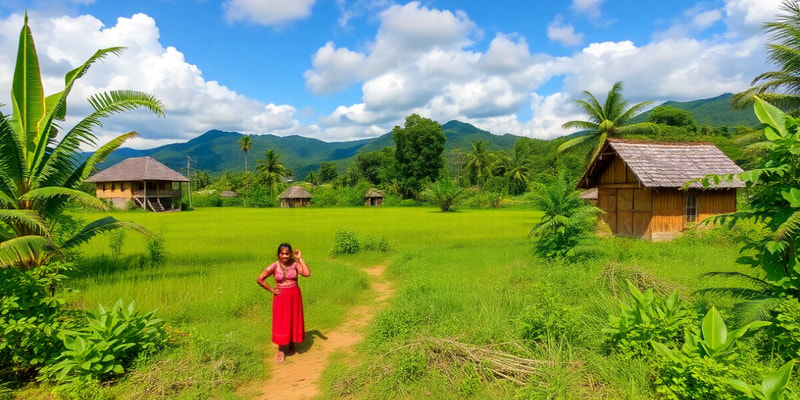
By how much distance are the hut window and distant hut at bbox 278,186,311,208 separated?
4273 cm

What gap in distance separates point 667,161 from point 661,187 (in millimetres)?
1686

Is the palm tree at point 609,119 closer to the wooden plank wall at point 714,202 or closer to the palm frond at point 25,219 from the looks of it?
the wooden plank wall at point 714,202

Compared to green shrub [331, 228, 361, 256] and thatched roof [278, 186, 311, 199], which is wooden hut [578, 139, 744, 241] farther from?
thatched roof [278, 186, 311, 199]

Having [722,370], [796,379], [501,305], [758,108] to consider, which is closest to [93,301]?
[501,305]

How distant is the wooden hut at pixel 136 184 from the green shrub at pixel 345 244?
29099 millimetres

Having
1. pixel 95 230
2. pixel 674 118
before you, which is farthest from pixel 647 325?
pixel 674 118

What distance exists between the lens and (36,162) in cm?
685

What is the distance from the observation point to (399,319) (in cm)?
566

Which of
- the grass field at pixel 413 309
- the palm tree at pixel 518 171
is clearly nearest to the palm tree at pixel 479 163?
the palm tree at pixel 518 171

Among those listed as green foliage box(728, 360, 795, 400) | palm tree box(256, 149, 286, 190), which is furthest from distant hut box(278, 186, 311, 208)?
green foliage box(728, 360, 795, 400)

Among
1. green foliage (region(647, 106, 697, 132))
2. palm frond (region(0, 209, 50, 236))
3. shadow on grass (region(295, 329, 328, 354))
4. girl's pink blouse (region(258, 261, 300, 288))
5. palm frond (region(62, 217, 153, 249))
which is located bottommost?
shadow on grass (region(295, 329, 328, 354))

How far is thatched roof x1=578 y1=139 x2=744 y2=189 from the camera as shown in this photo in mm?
13461

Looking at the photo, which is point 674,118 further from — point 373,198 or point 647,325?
point 647,325

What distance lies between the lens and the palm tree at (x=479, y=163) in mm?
55156
